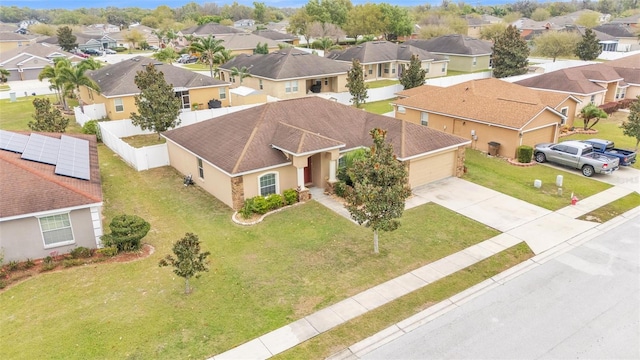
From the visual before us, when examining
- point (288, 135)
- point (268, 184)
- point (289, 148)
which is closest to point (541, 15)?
point (288, 135)

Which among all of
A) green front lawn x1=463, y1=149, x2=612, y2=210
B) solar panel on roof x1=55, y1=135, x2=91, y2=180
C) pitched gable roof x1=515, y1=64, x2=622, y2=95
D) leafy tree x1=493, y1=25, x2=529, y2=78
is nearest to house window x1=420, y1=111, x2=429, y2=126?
green front lawn x1=463, y1=149, x2=612, y2=210

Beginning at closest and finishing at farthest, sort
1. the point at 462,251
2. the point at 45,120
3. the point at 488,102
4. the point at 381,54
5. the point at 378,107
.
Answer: the point at 462,251
the point at 45,120
the point at 488,102
the point at 378,107
the point at 381,54

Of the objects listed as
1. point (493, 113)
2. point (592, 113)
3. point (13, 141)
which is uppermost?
point (13, 141)

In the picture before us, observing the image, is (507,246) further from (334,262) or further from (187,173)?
(187,173)

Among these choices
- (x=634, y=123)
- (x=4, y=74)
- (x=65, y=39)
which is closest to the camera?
(x=634, y=123)

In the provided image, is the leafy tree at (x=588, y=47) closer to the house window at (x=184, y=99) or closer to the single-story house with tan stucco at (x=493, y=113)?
the single-story house with tan stucco at (x=493, y=113)

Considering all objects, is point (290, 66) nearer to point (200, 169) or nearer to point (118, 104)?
point (118, 104)

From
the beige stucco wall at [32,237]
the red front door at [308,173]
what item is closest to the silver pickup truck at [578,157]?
the red front door at [308,173]

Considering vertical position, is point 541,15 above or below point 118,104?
above
